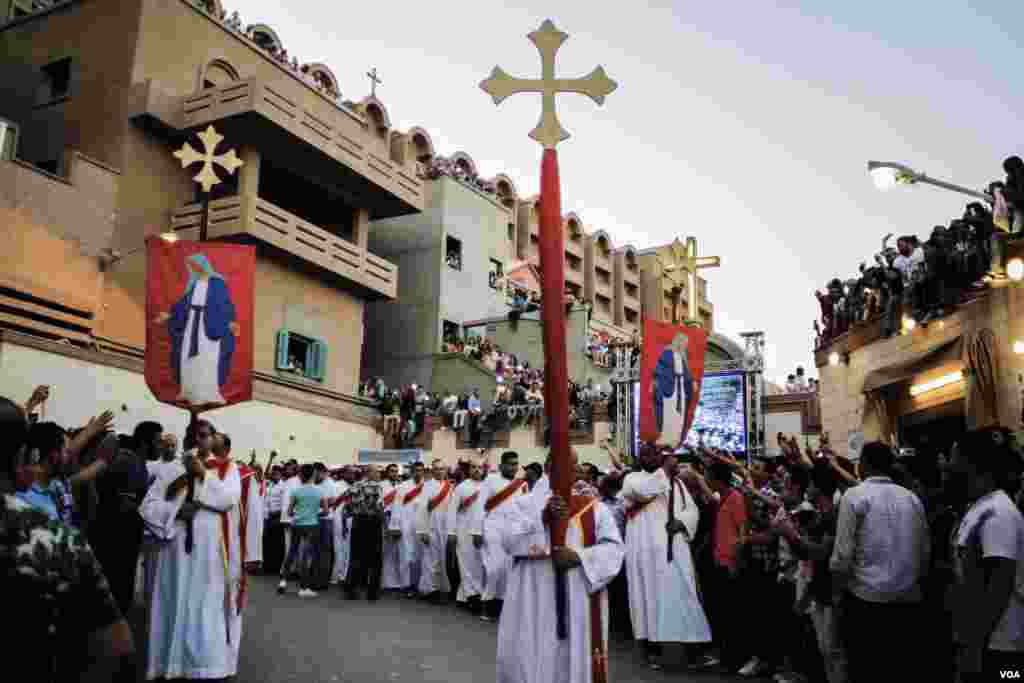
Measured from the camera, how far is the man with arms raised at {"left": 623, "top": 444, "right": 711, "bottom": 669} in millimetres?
8336

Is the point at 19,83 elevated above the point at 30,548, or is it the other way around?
the point at 19,83

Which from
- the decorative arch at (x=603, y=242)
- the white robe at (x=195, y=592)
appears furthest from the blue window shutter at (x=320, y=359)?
the decorative arch at (x=603, y=242)

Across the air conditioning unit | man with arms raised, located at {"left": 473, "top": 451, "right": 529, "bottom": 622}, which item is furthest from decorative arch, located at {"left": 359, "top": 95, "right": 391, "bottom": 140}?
man with arms raised, located at {"left": 473, "top": 451, "right": 529, "bottom": 622}

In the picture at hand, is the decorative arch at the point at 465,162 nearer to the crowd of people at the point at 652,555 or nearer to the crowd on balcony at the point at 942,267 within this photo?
the crowd on balcony at the point at 942,267

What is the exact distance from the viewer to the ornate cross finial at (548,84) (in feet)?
19.0

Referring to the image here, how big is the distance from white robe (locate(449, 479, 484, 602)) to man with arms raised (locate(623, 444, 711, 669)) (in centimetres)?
410

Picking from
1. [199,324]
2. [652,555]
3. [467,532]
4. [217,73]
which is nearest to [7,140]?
[217,73]

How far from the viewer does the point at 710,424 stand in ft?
69.9

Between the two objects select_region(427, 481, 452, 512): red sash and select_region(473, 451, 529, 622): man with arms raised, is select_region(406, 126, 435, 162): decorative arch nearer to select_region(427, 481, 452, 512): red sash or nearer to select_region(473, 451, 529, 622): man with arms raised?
select_region(427, 481, 452, 512): red sash

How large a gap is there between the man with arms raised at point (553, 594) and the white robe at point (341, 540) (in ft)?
29.9

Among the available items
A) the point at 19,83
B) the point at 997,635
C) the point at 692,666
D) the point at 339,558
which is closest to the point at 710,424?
the point at 339,558

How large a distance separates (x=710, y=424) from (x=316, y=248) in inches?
479

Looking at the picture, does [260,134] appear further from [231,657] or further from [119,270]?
[231,657]

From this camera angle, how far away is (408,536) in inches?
557
